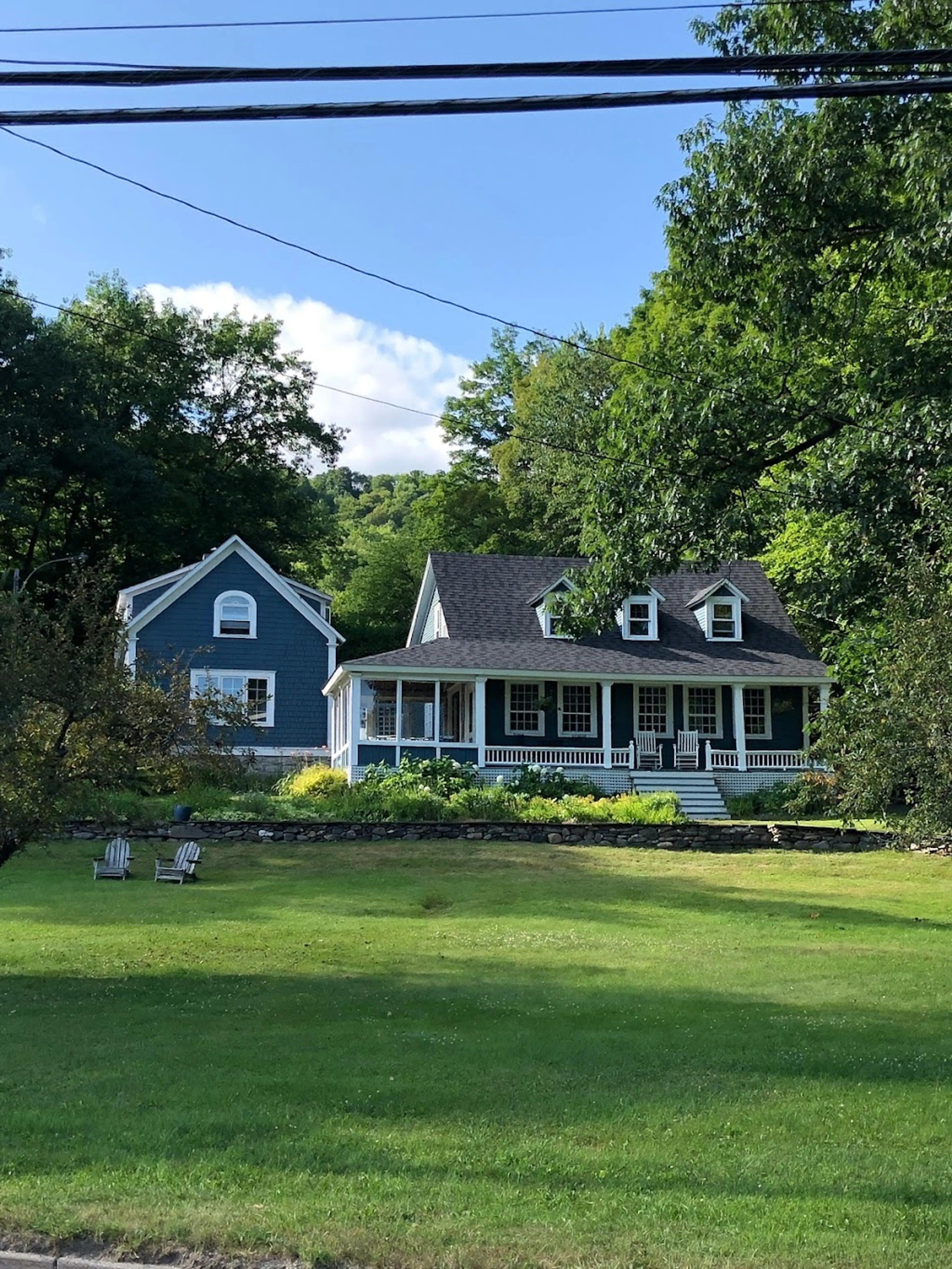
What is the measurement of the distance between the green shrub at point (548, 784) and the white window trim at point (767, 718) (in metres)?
6.13

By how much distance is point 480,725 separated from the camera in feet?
105

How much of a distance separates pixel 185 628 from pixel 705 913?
24458 mm

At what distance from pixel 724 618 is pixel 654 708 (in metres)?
3.78

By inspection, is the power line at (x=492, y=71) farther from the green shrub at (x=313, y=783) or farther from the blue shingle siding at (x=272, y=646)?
the blue shingle siding at (x=272, y=646)

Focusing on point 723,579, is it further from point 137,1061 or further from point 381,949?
point 137,1061

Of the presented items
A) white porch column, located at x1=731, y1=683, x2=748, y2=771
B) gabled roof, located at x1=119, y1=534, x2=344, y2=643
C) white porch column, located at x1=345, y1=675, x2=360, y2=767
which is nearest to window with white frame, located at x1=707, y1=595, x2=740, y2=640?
white porch column, located at x1=731, y1=683, x2=748, y2=771

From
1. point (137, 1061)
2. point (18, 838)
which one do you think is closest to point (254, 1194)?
point (137, 1061)

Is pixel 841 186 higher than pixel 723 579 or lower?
higher

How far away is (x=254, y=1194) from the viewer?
557cm

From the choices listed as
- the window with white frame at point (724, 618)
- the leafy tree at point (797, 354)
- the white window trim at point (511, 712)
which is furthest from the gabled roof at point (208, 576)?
the leafy tree at point (797, 354)

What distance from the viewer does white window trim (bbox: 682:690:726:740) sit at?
34.7 metres

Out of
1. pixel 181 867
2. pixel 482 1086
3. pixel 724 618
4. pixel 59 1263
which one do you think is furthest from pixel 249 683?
pixel 59 1263

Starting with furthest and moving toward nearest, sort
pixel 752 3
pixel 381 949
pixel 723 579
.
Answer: pixel 723 579 → pixel 381 949 → pixel 752 3

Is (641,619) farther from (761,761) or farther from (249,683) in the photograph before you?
(249,683)
